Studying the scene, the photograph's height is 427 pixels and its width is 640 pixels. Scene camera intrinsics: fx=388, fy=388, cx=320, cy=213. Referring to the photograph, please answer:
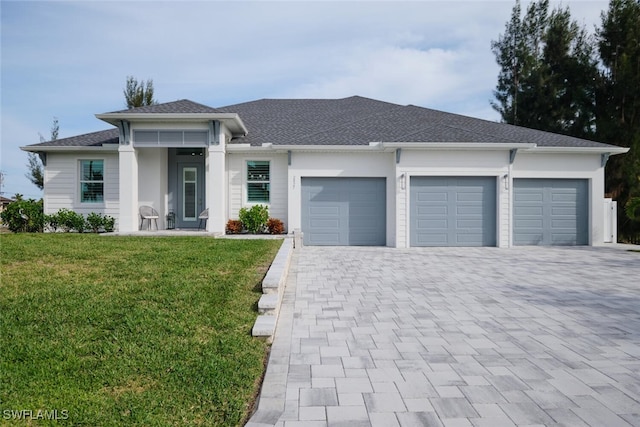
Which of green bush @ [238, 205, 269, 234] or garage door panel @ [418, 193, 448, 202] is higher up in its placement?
garage door panel @ [418, 193, 448, 202]

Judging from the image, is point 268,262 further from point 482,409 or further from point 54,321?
point 482,409

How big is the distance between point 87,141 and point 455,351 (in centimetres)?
1467

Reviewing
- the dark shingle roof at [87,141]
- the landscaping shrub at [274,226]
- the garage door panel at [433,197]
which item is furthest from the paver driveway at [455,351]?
the dark shingle roof at [87,141]

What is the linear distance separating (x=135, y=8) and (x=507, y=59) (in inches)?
894

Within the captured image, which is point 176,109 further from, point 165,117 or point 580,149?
point 580,149

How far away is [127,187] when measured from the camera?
40.3 ft

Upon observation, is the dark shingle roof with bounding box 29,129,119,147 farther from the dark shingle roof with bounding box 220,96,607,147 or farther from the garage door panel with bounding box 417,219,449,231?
the garage door panel with bounding box 417,219,449,231

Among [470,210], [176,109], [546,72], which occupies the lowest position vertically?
[470,210]

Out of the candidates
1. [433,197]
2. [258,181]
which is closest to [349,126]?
[258,181]

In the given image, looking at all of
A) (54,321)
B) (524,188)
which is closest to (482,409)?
(54,321)

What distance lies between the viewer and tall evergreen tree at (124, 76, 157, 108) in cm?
2859

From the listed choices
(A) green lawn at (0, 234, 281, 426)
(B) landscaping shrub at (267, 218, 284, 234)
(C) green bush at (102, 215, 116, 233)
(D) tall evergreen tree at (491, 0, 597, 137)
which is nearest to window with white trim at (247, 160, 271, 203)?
(B) landscaping shrub at (267, 218, 284, 234)

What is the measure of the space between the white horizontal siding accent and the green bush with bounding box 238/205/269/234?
4.80 meters

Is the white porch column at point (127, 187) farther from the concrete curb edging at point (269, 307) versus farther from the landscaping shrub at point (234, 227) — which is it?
the concrete curb edging at point (269, 307)
